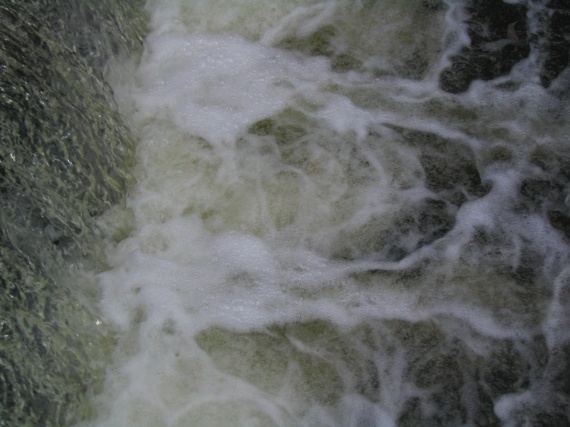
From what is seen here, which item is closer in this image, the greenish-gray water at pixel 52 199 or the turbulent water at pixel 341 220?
the greenish-gray water at pixel 52 199

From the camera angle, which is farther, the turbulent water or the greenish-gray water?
the turbulent water

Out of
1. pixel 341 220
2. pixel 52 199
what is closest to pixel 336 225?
pixel 341 220

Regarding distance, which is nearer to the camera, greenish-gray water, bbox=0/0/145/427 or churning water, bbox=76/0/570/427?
greenish-gray water, bbox=0/0/145/427

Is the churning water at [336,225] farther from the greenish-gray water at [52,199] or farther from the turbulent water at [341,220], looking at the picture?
the greenish-gray water at [52,199]

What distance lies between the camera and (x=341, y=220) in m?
3.09

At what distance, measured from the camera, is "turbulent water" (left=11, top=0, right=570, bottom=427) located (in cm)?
267

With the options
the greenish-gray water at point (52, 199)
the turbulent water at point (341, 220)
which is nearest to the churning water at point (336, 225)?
the turbulent water at point (341, 220)

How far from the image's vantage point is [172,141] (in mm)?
3402

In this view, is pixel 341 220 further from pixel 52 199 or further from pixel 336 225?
pixel 52 199

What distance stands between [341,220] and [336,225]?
0.04m

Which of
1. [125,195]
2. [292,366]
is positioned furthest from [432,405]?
[125,195]

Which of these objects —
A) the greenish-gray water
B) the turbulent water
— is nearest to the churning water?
the turbulent water

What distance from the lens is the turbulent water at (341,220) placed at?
105 inches

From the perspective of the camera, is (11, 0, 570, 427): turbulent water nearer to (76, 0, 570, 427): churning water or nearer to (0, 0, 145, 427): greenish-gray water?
(76, 0, 570, 427): churning water
